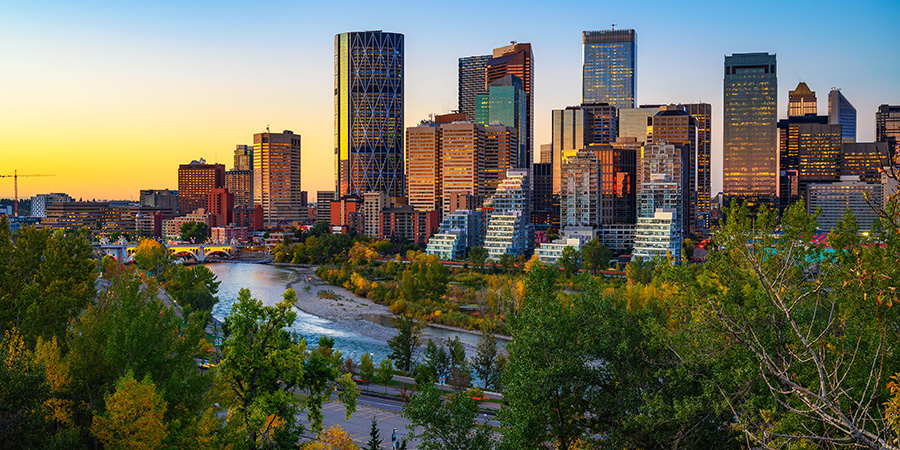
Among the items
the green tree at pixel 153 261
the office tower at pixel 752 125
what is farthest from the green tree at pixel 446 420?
the office tower at pixel 752 125

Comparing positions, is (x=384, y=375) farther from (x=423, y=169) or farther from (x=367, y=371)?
(x=423, y=169)

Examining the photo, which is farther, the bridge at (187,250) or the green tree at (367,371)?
the bridge at (187,250)

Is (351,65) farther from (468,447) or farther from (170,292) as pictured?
(468,447)

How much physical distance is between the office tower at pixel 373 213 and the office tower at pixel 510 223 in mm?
23445

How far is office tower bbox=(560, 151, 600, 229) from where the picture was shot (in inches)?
4038

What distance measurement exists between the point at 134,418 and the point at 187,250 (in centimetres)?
9474

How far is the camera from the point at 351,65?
169m

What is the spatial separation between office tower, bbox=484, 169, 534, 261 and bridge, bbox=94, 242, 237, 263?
136 ft

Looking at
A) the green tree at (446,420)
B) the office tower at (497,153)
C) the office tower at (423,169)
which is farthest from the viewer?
the office tower at (497,153)

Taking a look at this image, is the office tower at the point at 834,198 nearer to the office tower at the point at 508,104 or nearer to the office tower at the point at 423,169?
the office tower at the point at 423,169

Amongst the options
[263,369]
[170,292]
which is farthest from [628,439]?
[170,292]

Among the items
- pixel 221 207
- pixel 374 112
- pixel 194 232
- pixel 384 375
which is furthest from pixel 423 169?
pixel 384 375

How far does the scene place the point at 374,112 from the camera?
168875 millimetres

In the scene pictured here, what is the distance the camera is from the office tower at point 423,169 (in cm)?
15125
